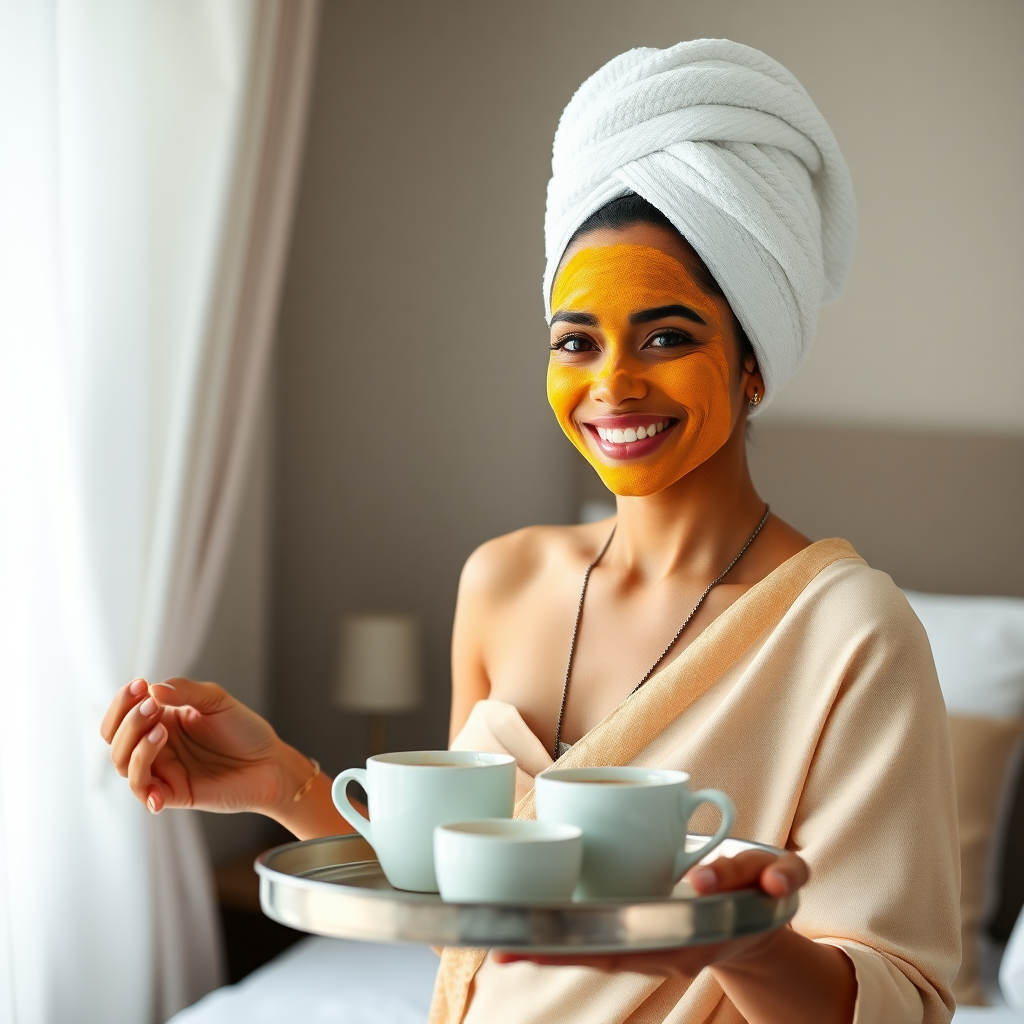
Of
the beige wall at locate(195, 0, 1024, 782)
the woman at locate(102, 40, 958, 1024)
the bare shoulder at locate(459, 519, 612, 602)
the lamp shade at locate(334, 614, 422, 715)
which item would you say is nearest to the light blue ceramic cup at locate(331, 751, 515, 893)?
the woman at locate(102, 40, 958, 1024)

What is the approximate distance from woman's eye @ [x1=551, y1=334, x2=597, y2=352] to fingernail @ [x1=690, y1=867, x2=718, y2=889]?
0.60 meters

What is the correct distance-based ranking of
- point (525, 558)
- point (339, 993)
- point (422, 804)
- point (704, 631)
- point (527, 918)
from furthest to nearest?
point (339, 993), point (525, 558), point (704, 631), point (422, 804), point (527, 918)

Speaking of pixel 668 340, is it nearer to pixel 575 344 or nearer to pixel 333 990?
pixel 575 344

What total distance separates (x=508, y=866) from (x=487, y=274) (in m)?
2.76

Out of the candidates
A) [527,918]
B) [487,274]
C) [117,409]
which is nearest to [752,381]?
[527,918]

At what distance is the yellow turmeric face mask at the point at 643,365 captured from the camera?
1.16m

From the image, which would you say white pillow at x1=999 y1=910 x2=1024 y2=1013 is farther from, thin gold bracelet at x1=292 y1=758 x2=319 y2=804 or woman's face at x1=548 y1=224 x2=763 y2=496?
thin gold bracelet at x1=292 y1=758 x2=319 y2=804

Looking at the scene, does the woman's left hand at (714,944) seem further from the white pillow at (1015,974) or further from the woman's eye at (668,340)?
the white pillow at (1015,974)

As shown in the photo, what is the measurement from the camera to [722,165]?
114cm

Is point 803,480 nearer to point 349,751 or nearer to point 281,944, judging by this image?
point 349,751

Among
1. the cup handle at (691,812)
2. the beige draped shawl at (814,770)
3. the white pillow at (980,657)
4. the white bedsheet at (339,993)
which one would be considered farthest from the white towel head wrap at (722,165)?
the white bedsheet at (339,993)

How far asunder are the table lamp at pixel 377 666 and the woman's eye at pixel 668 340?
6.76ft

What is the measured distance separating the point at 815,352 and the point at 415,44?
1.44m

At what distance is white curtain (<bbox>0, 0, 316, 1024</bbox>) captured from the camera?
2.17 meters
